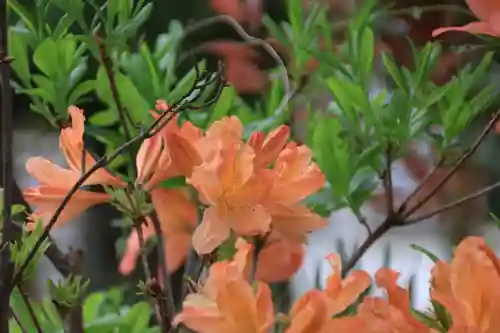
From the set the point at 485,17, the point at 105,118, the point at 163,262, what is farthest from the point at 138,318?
the point at 485,17

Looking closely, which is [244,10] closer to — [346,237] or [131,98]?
[131,98]

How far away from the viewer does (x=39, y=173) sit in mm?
397

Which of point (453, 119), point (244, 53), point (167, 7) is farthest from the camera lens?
point (167, 7)

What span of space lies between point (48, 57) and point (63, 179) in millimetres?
70

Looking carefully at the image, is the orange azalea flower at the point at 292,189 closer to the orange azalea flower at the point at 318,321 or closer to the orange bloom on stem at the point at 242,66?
the orange azalea flower at the point at 318,321

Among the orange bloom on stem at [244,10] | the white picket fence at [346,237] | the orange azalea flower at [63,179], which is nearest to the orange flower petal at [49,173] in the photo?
the orange azalea flower at [63,179]

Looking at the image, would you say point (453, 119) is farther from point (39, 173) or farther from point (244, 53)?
point (244, 53)

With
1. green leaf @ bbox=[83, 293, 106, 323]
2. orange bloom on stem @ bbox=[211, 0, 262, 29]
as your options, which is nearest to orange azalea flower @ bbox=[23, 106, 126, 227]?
green leaf @ bbox=[83, 293, 106, 323]

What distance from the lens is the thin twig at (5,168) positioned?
1.05 ft

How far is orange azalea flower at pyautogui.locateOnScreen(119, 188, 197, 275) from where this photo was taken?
44 centimetres

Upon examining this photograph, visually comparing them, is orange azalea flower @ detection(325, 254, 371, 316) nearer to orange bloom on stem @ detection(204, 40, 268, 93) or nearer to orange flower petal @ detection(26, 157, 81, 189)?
orange flower petal @ detection(26, 157, 81, 189)

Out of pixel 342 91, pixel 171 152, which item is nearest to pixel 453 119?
pixel 342 91

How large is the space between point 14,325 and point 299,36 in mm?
245

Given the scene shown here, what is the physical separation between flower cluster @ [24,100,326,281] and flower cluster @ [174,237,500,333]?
21 mm
